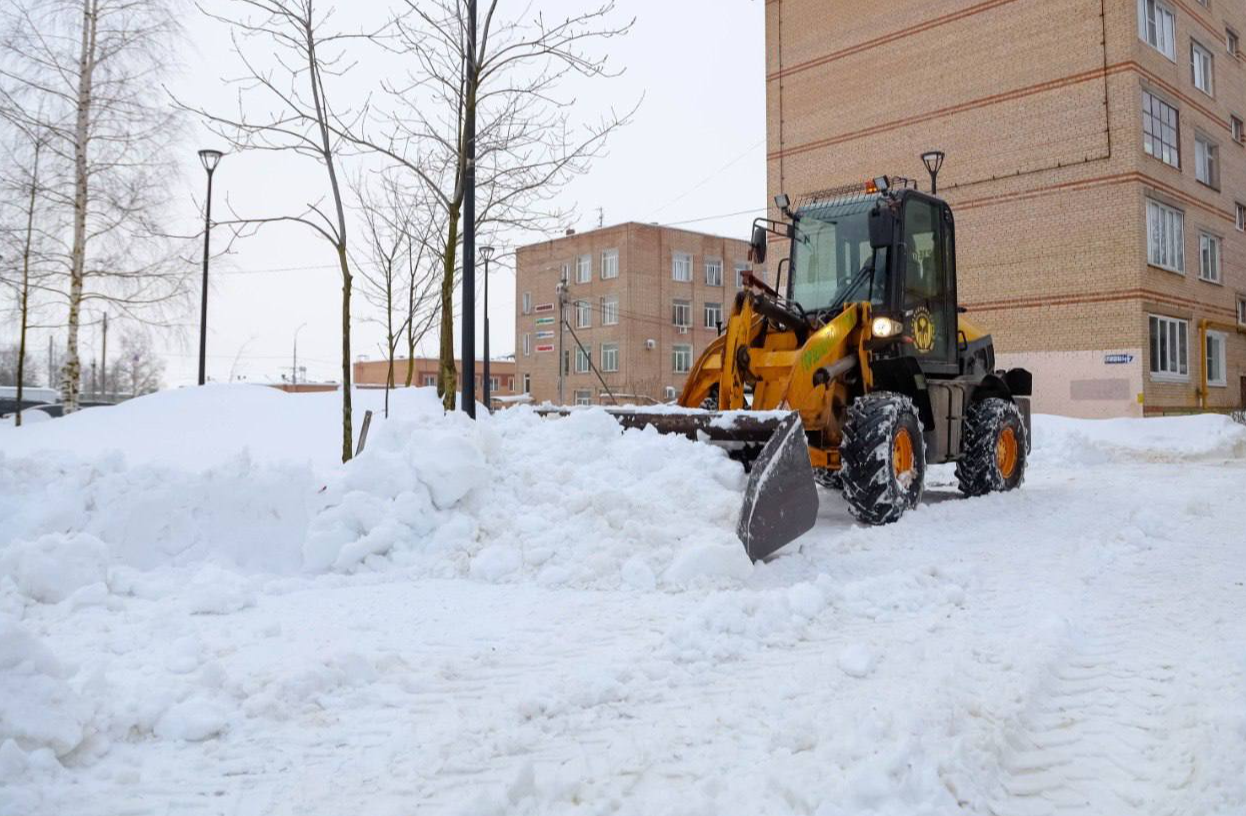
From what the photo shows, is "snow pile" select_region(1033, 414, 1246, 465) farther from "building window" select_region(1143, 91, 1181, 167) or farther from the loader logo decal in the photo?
the loader logo decal

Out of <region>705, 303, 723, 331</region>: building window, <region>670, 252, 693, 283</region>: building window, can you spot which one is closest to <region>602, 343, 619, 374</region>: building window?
<region>670, 252, 693, 283</region>: building window

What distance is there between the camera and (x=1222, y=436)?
60.1 feet

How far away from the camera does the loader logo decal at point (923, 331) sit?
342 inches

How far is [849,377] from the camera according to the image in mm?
8070

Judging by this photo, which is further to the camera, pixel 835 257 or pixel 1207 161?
pixel 1207 161

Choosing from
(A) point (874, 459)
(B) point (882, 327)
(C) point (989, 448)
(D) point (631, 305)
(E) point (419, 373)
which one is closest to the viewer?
(A) point (874, 459)

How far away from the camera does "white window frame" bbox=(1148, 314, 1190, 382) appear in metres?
22.3

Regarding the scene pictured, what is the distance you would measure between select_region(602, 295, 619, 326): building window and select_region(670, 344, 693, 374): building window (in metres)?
3.49

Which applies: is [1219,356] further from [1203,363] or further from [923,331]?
[923,331]

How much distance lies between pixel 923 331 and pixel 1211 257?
2245cm

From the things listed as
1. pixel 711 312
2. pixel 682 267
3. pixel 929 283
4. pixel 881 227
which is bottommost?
pixel 929 283

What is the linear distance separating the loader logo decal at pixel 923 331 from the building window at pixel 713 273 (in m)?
38.8

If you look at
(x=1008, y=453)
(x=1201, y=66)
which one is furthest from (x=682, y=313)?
(x=1008, y=453)

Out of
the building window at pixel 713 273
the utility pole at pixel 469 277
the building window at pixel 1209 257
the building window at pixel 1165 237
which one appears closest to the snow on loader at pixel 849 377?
the utility pole at pixel 469 277
